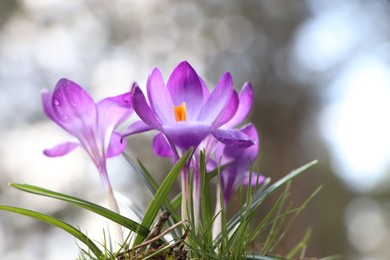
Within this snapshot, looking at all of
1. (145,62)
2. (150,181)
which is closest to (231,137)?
(150,181)

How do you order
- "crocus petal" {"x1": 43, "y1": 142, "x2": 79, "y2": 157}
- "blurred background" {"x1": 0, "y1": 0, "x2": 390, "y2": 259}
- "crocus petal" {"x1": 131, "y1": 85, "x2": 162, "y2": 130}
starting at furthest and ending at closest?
"blurred background" {"x1": 0, "y1": 0, "x2": 390, "y2": 259}
"crocus petal" {"x1": 43, "y1": 142, "x2": 79, "y2": 157}
"crocus petal" {"x1": 131, "y1": 85, "x2": 162, "y2": 130}

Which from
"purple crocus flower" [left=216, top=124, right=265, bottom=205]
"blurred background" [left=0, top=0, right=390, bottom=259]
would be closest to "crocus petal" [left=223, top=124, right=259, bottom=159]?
"purple crocus flower" [left=216, top=124, right=265, bottom=205]

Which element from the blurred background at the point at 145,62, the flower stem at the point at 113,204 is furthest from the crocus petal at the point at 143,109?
the blurred background at the point at 145,62

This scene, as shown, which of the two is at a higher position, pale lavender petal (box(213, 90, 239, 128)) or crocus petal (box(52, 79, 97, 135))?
crocus petal (box(52, 79, 97, 135))

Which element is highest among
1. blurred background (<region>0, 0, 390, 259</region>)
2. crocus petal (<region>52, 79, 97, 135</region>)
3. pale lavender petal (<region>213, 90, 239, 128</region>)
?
blurred background (<region>0, 0, 390, 259</region>)

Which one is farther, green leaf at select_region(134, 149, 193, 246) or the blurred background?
the blurred background

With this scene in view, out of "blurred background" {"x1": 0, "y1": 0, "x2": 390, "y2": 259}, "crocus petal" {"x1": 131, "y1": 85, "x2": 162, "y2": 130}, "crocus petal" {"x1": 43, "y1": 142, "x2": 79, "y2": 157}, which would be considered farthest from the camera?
"blurred background" {"x1": 0, "y1": 0, "x2": 390, "y2": 259}

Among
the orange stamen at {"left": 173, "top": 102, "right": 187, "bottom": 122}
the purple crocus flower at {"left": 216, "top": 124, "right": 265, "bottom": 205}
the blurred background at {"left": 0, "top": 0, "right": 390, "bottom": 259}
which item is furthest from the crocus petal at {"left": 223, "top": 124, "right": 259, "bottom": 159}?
the blurred background at {"left": 0, "top": 0, "right": 390, "bottom": 259}

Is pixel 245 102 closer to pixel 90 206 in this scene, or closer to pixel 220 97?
pixel 220 97

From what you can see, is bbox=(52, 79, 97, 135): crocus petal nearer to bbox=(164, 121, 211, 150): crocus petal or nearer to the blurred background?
bbox=(164, 121, 211, 150): crocus petal

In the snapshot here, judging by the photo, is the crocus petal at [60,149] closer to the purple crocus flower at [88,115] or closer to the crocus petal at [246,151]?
the purple crocus flower at [88,115]
